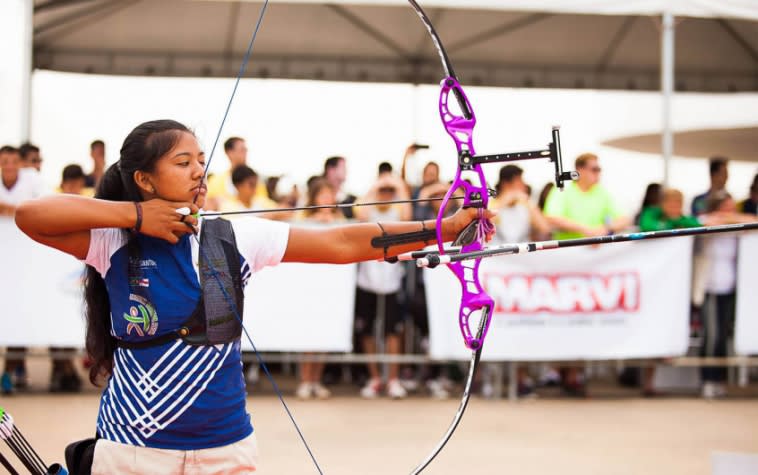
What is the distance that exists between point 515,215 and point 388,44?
488 centimetres

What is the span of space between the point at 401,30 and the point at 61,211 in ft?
30.5

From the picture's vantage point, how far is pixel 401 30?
11.3 m

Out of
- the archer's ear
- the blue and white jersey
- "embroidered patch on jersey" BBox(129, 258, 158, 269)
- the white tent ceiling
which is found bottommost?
the blue and white jersey

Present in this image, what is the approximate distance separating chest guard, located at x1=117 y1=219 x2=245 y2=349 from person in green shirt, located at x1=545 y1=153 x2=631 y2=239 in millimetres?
4975

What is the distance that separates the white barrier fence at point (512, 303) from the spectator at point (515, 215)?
0.68 feet

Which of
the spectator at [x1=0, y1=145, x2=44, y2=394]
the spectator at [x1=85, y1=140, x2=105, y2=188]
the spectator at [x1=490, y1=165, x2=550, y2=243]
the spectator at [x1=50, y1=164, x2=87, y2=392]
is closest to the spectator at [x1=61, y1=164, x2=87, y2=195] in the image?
the spectator at [x1=50, y1=164, x2=87, y2=392]

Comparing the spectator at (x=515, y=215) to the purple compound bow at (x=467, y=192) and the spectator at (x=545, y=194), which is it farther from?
the purple compound bow at (x=467, y=192)

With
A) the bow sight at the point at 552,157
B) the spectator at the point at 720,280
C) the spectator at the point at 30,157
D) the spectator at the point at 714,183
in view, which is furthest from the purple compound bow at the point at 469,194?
the spectator at the point at 714,183

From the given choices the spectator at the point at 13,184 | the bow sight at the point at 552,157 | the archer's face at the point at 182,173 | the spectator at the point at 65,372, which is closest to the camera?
the archer's face at the point at 182,173

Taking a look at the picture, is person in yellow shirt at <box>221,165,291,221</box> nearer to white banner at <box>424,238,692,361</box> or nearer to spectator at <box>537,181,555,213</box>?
white banner at <box>424,238,692,361</box>

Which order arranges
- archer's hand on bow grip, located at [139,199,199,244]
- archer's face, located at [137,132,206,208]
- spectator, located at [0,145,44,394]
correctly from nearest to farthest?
archer's hand on bow grip, located at [139,199,199,244]
archer's face, located at [137,132,206,208]
spectator, located at [0,145,44,394]

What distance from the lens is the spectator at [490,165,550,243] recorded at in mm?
7105

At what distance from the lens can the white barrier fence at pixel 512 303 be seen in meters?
6.71

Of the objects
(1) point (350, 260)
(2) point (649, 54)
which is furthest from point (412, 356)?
(2) point (649, 54)
